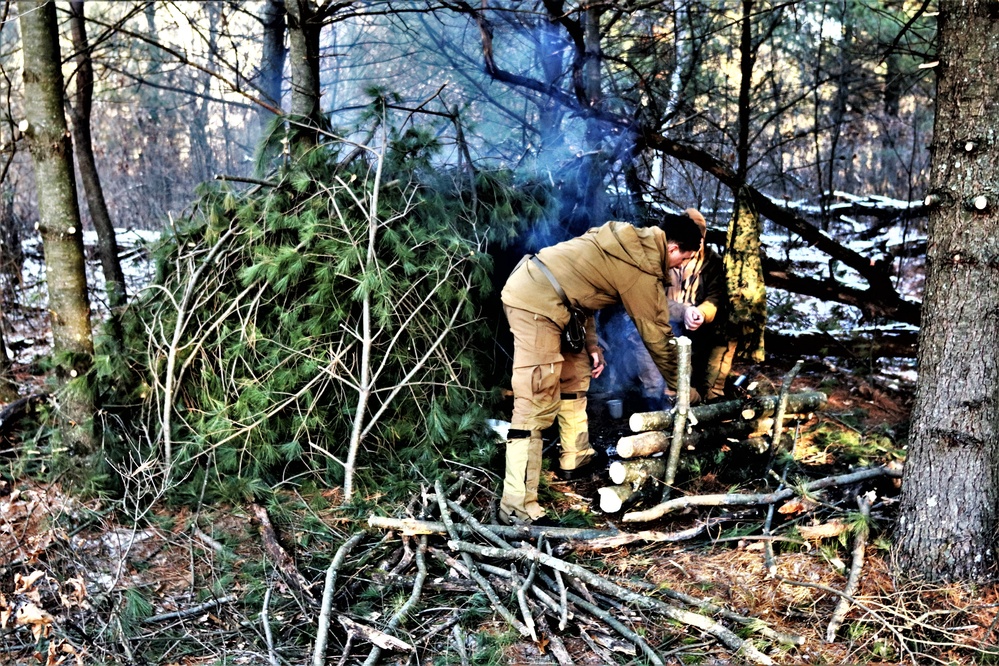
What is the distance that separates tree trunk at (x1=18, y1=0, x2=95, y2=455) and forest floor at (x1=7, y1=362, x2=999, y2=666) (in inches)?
21.8

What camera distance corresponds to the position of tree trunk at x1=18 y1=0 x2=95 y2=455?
444 centimetres

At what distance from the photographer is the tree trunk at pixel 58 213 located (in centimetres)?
444

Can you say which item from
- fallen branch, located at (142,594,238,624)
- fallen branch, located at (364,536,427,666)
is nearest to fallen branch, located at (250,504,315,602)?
fallen branch, located at (142,594,238,624)

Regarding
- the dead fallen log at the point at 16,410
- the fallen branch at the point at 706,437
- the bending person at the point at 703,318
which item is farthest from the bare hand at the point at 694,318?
the dead fallen log at the point at 16,410

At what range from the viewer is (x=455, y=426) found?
487 centimetres

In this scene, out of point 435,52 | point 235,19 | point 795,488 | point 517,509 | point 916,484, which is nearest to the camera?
point 916,484

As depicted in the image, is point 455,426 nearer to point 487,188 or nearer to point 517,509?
point 517,509

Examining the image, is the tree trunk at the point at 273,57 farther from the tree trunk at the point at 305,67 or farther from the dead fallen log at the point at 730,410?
the dead fallen log at the point at 730,410

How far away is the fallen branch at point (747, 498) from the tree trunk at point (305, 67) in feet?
11.7

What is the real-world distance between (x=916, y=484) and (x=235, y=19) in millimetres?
16123

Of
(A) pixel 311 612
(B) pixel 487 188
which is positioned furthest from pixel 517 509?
(B) pixel 487 188

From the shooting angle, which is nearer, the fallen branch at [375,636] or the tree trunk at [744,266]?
the fallen branch at [375,636]

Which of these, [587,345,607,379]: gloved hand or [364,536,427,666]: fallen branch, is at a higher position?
[587,345,607,379]: gloved hand

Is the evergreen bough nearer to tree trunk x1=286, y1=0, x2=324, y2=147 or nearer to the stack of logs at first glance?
tree trunk x1=286, y1=0, x2=324, y2=147
